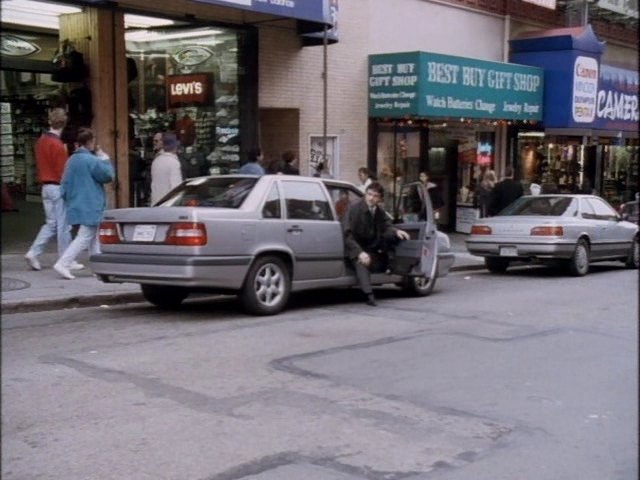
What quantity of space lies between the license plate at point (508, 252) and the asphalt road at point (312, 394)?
425cm

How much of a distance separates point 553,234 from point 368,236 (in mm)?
4839

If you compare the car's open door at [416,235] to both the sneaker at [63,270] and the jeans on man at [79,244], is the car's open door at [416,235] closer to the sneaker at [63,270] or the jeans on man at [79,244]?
the jeans on man at [79,244]

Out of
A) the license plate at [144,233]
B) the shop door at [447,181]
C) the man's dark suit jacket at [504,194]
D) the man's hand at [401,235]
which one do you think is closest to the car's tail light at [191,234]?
the license plate at [144,233]

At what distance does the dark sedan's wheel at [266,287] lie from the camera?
9242 millimetres

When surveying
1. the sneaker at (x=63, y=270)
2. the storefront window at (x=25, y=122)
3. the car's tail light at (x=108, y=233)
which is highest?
the storefront window at (x=25, y=122)

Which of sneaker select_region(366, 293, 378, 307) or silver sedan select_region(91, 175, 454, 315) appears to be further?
sneaker select_region(366, 293, 378, 307)

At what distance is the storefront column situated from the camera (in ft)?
44.9

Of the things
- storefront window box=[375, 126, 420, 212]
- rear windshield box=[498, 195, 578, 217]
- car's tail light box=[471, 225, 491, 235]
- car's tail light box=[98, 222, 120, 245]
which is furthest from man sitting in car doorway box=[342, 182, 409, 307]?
storefront window box=[375, 126, 420, 212]

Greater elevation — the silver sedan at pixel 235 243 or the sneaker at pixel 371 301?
the silver sedan at pixel 235 243

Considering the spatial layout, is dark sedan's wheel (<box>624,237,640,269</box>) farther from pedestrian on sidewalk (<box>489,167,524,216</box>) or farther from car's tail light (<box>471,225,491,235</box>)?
car's tail light (<box>471,225,491,235</box>)

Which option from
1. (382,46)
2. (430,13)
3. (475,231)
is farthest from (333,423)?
(430,13)

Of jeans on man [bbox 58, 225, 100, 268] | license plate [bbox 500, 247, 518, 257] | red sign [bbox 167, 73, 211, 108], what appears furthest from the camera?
red sign [bbox 167, 73, 211, 108]

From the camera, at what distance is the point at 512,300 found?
37.9 ft

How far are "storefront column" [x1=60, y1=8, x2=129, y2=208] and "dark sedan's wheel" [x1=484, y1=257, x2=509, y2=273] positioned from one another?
677 cm
